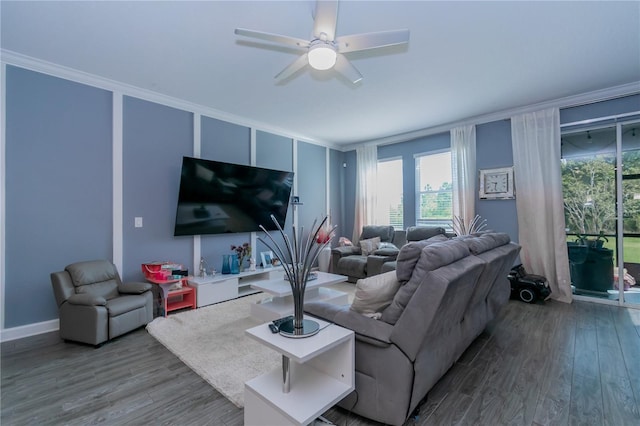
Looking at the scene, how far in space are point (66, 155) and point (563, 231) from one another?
621 cm

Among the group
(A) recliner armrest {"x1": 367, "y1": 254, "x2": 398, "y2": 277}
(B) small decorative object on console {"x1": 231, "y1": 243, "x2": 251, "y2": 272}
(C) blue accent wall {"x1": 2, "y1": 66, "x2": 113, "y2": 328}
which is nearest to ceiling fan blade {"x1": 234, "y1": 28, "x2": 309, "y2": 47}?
(C) blue accent wall {"x1": 2, "y1": 66, "x2": 113, "y2": 328}

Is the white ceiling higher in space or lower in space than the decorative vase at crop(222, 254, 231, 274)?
higher

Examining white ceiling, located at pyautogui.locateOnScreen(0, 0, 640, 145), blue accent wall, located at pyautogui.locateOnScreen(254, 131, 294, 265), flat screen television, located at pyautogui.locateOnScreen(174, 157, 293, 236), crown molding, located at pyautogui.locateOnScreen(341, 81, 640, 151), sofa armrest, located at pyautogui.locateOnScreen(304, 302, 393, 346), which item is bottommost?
sofa armrest, located at pyautogui.locateOnScreen(304, 302, 393, 346)

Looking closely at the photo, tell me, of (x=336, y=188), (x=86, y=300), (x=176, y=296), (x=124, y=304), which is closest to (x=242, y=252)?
(x=176, y=296)

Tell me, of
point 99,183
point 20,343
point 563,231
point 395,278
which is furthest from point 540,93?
point 20,343

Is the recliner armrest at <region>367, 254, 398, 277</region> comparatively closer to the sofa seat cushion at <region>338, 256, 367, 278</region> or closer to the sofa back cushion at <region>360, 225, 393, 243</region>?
the sofa seat cushion at <region>338, 256, 367, 278</region>

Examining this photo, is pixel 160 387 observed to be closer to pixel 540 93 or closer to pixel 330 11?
pixel 330 11

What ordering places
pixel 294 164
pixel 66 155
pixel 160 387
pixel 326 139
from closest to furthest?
pixel 160 387 → pixel 66 155 → pixel 294 164 → pixel 326 139

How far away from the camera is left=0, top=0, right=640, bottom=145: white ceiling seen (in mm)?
2207

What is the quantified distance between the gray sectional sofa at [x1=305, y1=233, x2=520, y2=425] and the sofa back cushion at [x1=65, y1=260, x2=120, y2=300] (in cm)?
243

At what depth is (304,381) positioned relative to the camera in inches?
63.1

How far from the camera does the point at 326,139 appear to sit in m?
5.96

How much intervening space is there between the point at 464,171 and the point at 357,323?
4.02m

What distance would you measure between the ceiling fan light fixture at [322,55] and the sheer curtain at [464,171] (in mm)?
3440
